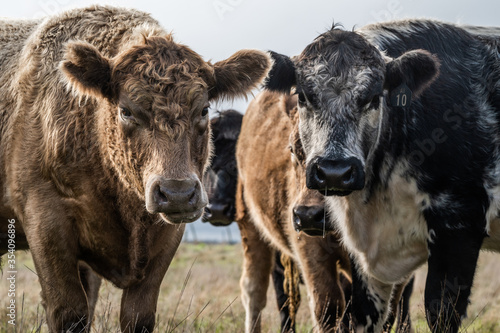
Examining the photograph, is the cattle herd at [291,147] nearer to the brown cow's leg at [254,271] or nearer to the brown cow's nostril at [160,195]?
the brown cow's nostril at [160,195]

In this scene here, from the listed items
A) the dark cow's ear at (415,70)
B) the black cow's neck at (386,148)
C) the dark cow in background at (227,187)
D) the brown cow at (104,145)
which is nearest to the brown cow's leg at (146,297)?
the brown cow at (104,145)

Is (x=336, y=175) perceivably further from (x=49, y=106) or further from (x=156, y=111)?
(x=49, y=106)

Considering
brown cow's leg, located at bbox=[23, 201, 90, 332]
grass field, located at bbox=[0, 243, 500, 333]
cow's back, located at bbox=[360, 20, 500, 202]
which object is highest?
cow's back, located at bbox=[360, 20, 500, 202]

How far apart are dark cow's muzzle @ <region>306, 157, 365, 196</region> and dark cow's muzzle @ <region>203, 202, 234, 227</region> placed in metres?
4.23

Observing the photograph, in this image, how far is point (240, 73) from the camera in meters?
4.41

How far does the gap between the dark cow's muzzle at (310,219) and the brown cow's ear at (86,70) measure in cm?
176

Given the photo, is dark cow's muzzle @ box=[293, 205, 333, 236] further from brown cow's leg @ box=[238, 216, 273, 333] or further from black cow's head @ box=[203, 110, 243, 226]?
black cow's head @ box=[203, 110, 243, 226]

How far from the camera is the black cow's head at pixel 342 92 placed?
4.21m

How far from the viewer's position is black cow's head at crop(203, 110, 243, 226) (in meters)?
8.45

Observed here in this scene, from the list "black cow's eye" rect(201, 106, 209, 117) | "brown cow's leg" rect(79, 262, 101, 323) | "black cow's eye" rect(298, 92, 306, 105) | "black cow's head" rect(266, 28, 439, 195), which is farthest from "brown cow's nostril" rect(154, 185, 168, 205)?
"brown cow's leg" rect(79, 262, 101, 323)

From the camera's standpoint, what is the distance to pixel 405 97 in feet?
15.2

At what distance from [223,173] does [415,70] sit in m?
4.57

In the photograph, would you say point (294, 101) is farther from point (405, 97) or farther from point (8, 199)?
point (8, 199)

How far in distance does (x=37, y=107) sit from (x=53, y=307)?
1.38m
